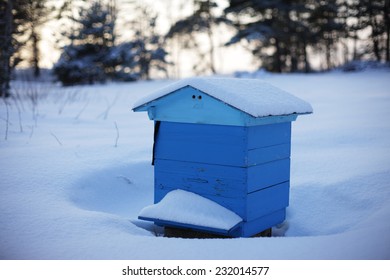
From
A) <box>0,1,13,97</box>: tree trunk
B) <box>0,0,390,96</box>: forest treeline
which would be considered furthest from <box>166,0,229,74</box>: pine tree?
<box>0,1,13,97</box>: tree trunk

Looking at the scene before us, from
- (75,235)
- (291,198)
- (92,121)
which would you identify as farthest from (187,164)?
(92,121)

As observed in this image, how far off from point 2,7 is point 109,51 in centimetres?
989

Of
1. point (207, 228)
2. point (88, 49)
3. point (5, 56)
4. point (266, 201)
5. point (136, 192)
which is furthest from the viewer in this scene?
point (88, 49)

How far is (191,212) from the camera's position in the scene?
3.37 metres

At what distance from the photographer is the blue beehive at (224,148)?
3.23 meters

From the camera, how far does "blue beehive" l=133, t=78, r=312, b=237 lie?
10.6 ft

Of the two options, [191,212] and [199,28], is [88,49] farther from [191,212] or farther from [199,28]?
[191,212]

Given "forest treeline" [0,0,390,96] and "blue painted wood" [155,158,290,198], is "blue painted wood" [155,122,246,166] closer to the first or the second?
"blue painted wood" [155,158,290,198]

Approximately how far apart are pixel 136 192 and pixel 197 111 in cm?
184

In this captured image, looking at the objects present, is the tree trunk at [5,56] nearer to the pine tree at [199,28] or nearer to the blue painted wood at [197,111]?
the blue painted wood at [197,111]

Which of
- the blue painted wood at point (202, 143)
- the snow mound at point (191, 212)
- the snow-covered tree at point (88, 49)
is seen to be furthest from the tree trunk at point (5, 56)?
the snow-covered tree at point (88, 49)

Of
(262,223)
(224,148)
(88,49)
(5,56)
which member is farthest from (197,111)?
(88,49)

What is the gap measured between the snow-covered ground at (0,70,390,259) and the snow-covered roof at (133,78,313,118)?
107 centimetres

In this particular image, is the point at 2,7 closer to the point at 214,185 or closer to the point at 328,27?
the point at 214,185
